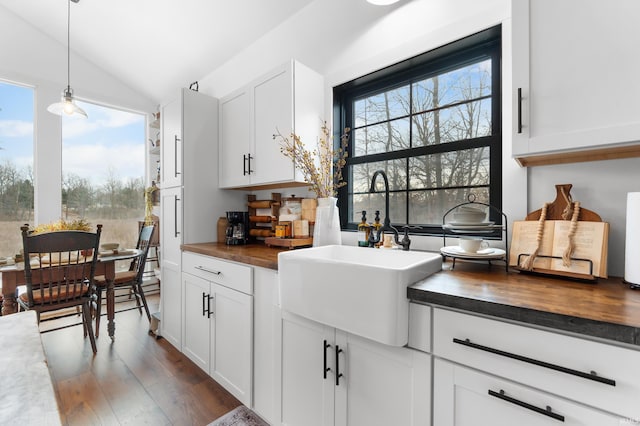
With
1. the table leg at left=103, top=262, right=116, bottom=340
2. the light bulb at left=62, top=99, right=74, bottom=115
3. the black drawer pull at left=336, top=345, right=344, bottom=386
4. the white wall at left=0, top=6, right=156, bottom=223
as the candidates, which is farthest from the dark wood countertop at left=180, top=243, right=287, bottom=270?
the white wall at left=0, top=6, right=156, bottom=223

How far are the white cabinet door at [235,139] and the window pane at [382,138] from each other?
83cm

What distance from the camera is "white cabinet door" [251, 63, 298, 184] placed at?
1972 mm

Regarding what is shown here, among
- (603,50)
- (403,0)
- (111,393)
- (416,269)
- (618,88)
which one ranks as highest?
(403,0)

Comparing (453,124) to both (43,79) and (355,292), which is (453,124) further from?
(43,79)

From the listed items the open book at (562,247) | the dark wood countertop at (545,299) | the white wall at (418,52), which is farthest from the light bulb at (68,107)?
the open book at (562,247)

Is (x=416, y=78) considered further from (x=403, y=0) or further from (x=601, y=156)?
(x=601, y=156)

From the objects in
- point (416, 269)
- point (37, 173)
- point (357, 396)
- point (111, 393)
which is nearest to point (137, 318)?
point (111, 393)

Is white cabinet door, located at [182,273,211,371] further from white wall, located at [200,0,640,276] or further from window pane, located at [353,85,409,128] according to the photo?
window pane, located at [353,85,409,128]

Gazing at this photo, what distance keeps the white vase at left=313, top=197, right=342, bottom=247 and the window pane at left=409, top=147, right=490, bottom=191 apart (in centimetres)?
53

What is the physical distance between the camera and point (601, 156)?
1.15 m

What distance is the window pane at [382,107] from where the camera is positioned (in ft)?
6.45

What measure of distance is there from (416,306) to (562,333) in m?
0.38

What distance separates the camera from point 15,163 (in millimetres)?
3318

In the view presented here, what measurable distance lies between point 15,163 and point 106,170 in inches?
33.1
